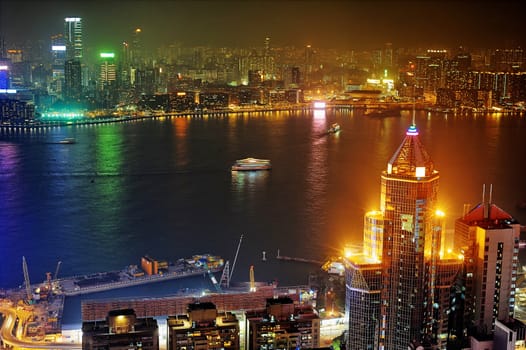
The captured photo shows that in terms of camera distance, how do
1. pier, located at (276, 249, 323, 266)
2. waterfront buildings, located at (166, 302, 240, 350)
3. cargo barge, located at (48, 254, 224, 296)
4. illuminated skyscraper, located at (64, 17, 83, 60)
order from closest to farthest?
1. waterfront buildings, located at (166, 302, 240, 350)
2. cargo barge, located at (48, 254, 224, 296)
3. pier, located at (276, 249, 323, 266)
4. illuminated skyscraper, located at (64, 17, 83, 60)

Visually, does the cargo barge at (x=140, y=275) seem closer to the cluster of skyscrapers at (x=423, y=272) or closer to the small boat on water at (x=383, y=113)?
the cluster of skyscrapers at (x=423, y=272)

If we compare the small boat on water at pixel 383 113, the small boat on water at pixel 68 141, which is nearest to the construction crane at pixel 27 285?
the small boat on water at pixel 68 141

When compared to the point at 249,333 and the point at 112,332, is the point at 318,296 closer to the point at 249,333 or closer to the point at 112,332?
the point at 249,333

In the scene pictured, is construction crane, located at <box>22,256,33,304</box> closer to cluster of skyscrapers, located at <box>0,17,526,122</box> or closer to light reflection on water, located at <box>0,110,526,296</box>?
light reflection on water, located at <box>0,110,526,296</box>

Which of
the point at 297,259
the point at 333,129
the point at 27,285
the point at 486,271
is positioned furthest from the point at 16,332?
the point at 333,129

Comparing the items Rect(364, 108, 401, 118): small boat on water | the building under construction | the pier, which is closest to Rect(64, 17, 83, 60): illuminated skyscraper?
Rect(364, 108, 401, 118): small boat on water

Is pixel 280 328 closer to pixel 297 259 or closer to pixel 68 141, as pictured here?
pixel 297 259
